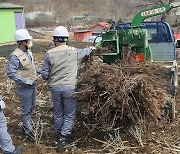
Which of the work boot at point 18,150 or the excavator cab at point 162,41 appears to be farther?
the excavator cab at point 162,41

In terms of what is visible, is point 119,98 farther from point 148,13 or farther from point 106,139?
point 148,13

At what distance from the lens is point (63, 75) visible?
4.80 meters

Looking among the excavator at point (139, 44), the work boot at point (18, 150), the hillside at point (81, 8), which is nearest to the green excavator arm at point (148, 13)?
the excavator at point (139, 44)

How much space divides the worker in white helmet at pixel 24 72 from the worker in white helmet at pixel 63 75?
1.00 ft

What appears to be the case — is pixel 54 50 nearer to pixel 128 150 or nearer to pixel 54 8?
pixel 128 150

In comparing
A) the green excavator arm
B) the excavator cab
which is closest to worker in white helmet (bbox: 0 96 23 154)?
the green excavator arm

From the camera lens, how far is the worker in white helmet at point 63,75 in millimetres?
4793

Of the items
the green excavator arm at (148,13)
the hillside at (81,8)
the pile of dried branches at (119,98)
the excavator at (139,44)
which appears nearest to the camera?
the pile of dried branches at (119,98)

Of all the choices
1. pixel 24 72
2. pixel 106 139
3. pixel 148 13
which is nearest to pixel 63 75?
pixel 24 72

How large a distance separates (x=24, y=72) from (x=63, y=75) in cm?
67

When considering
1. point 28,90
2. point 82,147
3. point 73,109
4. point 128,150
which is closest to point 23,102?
point 28,90

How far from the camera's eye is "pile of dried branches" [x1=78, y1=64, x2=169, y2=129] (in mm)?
4410

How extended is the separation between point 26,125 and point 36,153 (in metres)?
0.67

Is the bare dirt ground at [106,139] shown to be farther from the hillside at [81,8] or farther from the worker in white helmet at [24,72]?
the hillside at [81,8]
